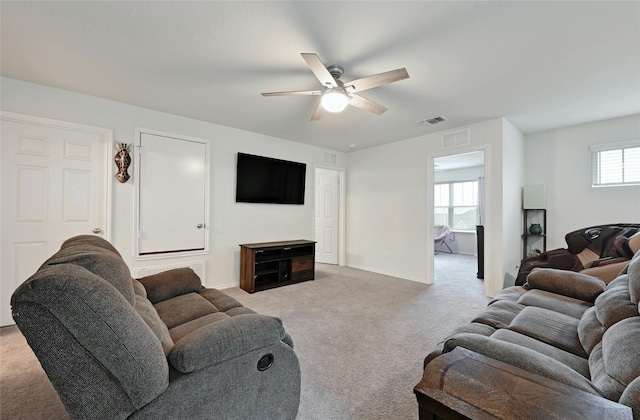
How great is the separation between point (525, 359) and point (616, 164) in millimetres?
4479

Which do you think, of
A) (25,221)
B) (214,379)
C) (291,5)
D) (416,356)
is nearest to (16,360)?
(25,221)

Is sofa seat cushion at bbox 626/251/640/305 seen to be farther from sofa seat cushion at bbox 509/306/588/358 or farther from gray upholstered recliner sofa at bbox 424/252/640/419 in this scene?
sofa seat cushion at bbox 509/306/588/358

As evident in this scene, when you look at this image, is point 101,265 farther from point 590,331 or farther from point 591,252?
point 591,252

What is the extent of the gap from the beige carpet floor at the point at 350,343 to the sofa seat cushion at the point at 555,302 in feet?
2.77

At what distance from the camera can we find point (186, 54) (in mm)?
2209

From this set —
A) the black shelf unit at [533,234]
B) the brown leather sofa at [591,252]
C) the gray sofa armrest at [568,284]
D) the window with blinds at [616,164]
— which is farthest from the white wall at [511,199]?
the gray sofa armrest at [568,284]

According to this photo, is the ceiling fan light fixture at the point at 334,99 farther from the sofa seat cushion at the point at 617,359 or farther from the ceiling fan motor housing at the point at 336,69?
the sofa seat cushion at the point at 617,359

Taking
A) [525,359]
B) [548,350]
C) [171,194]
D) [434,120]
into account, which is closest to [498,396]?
[525,359]

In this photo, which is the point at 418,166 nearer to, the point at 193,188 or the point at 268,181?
the point at 268,181

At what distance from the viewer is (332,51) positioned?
212 centimetres

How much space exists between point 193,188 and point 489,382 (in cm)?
384

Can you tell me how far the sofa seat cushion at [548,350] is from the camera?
3.97 feet

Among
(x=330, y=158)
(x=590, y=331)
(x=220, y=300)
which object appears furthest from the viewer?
(x=330, y=158)

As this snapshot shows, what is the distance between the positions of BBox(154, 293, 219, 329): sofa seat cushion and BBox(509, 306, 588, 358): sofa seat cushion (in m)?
2.00
